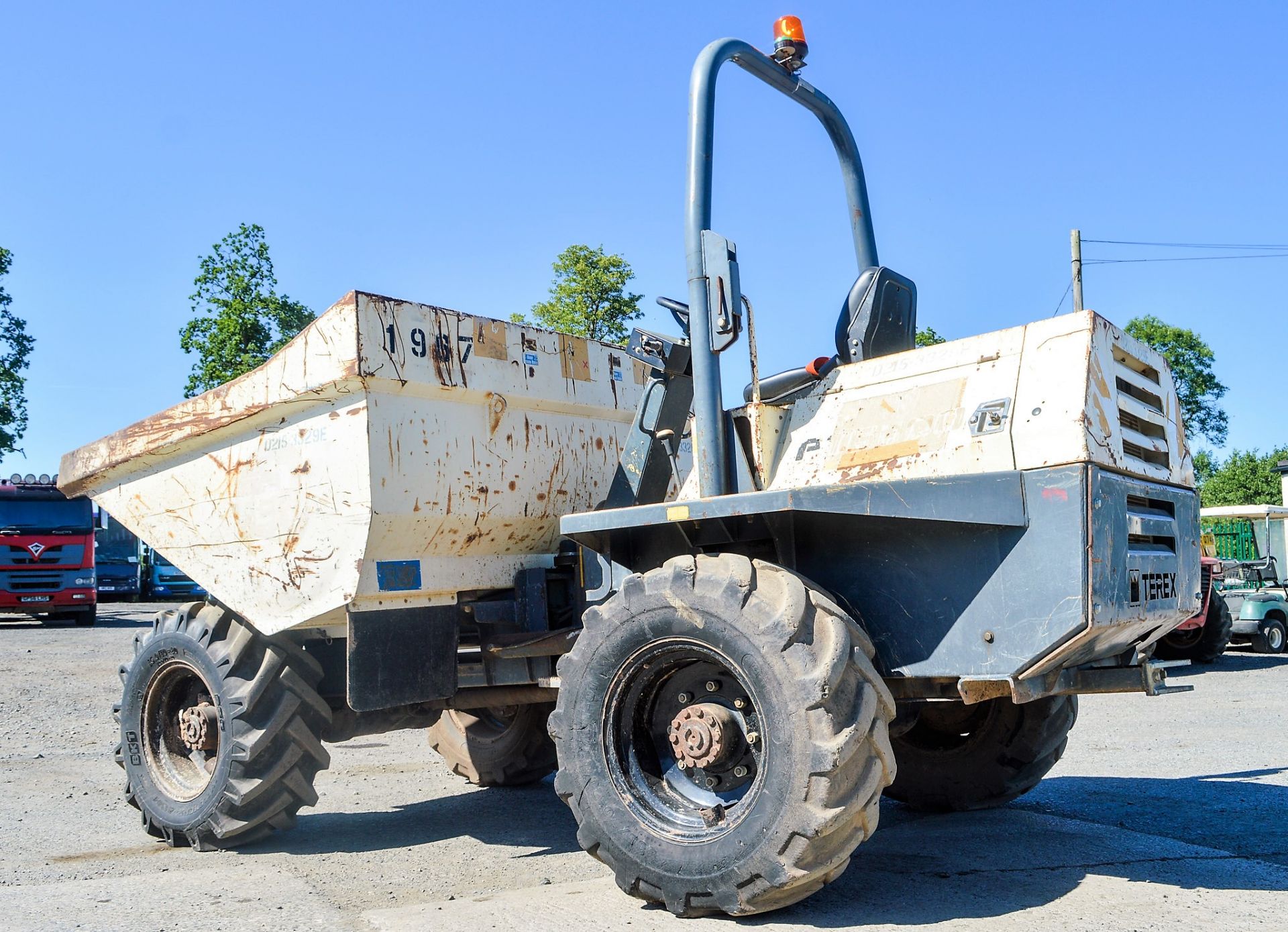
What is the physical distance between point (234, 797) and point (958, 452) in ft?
12.3

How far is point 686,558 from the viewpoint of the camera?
177 inches

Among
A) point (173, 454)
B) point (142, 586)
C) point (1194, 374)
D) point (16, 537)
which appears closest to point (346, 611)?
point (173, 454)

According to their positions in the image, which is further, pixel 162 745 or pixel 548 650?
pixel 162 745

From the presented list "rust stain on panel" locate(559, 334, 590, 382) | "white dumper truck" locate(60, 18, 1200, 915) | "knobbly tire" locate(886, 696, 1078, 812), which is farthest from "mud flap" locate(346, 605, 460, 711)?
"knobbly tire" locate(886, 696, 1078, 812)

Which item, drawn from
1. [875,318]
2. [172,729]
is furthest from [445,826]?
[875,318]

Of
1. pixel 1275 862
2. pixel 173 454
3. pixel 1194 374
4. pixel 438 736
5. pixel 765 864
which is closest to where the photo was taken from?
pixel 765 864

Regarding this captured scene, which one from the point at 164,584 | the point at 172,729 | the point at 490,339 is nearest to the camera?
the point at 490,339

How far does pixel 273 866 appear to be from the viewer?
211 inches

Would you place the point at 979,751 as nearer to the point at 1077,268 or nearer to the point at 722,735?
the point at 722,735

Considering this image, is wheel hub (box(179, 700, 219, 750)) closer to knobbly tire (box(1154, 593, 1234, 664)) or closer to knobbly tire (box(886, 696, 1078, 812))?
knobbly tire (box(886, 696, 1078, 812))

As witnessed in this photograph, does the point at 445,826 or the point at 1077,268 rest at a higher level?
the point at 1077,268

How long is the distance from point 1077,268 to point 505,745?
18847mm

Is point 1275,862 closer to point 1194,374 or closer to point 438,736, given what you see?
point 438,736

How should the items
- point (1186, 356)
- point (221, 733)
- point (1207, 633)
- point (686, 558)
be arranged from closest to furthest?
point (686, 558) < point (221, 733) < point (1207, 633) < point (1186, 356)
